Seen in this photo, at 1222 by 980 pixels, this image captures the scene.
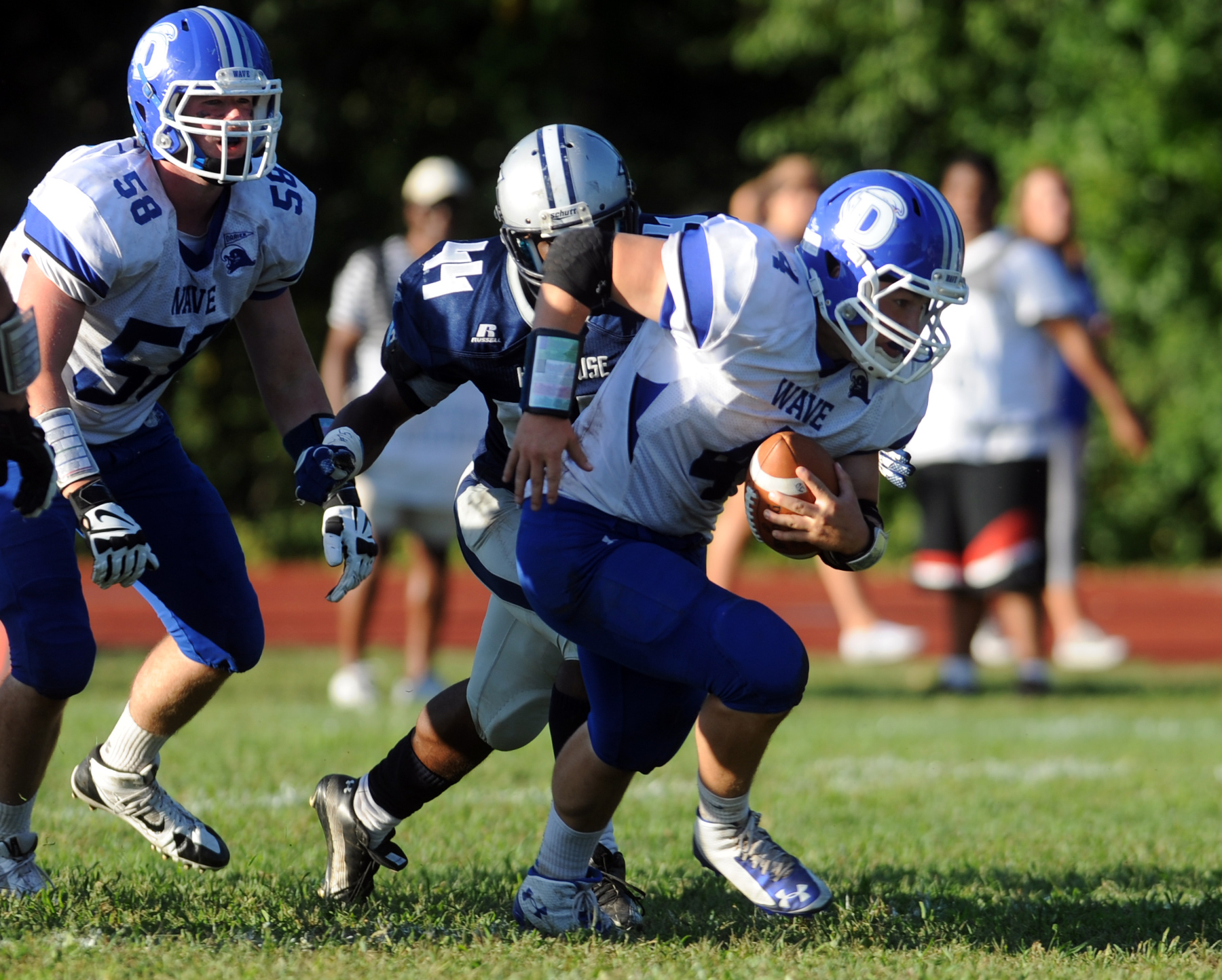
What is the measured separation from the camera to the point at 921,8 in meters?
14.4

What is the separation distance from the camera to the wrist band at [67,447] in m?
3.14

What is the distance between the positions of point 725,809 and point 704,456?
67cm

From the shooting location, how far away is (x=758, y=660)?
2842 millimetres

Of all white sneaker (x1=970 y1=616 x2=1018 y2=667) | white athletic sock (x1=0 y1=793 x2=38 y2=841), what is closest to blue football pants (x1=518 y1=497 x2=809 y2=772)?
white athletic sock (x1=0 y1=793 x2=38 y2=841)

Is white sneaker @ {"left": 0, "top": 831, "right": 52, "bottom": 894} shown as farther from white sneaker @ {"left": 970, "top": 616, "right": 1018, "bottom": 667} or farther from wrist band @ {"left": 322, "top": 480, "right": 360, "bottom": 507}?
white sneaker @ {"left": 970, "top": 616, "right": 1018, "bottom": 667}

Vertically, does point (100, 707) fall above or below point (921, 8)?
below

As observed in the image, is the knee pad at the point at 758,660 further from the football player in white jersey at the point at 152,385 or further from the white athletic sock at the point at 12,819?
the white athletic sock at the point at 12,819

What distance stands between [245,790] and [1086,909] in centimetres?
244

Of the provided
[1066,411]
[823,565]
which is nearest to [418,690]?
[823,565]

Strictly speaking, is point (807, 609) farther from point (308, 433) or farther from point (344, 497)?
point (344, 497)

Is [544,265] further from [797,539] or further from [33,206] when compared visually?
[33,206]

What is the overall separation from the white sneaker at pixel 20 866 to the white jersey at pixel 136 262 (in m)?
0.85

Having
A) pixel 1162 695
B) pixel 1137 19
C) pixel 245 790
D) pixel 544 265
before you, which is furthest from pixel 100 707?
pixel 1137 19

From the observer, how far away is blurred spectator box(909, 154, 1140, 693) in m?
7.03
